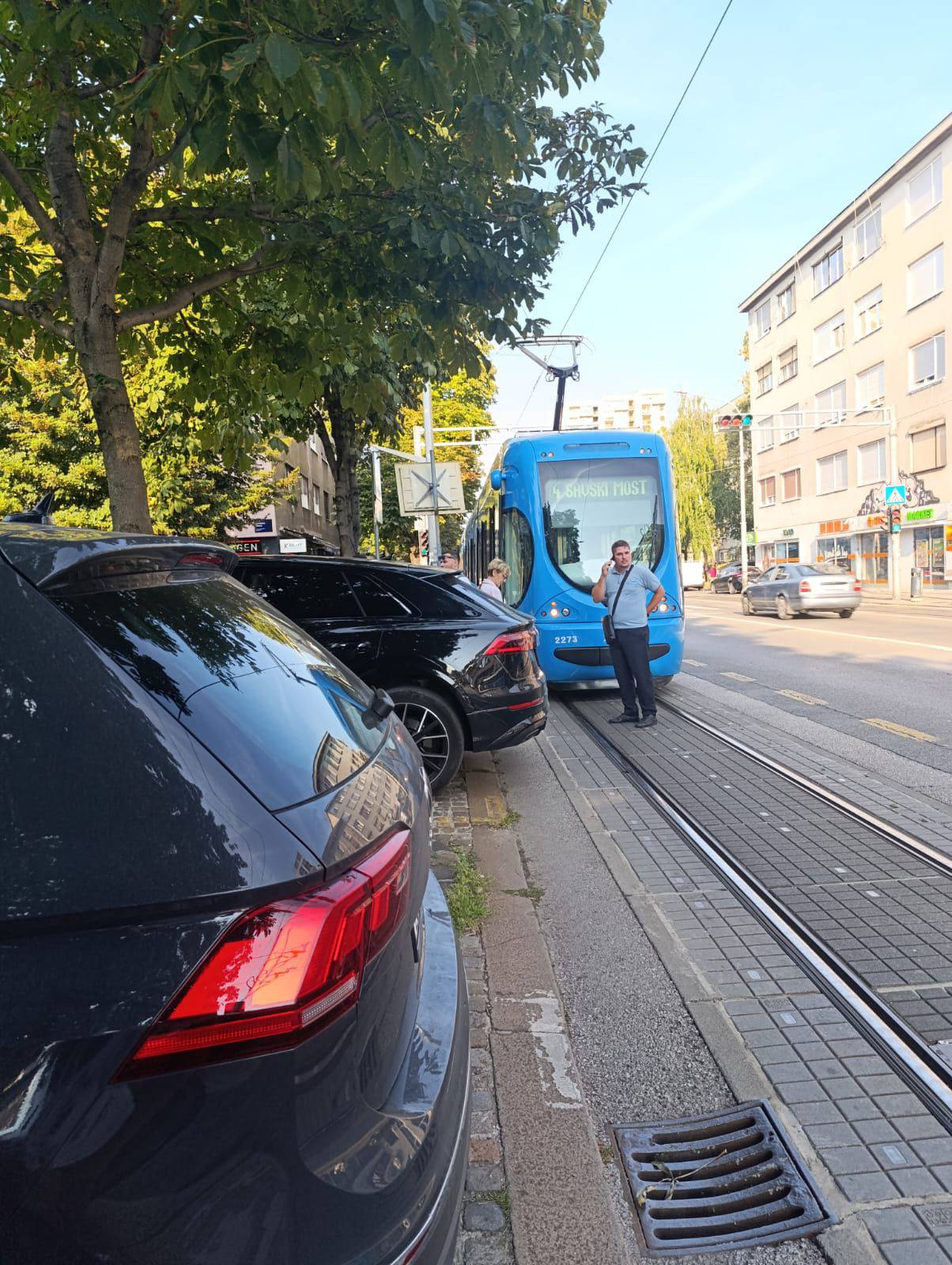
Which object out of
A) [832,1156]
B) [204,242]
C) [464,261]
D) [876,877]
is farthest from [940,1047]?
[204,242]

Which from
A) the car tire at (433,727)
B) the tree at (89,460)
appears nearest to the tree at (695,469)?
the tree at (89,460)

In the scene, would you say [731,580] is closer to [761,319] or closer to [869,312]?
[869,312]

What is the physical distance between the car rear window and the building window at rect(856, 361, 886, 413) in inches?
1633

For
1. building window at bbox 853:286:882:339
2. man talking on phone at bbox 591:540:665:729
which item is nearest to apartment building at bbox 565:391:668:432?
building window at bbox 853:286:882:339

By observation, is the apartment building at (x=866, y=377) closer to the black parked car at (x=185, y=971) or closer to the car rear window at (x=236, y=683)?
the car rear window at (x=236, y=683)

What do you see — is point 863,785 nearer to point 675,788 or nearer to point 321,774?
point 675,788

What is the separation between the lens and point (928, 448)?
3594 centimetres

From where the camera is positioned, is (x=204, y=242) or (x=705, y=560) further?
(x=705, y=560)

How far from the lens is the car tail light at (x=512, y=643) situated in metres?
6.46

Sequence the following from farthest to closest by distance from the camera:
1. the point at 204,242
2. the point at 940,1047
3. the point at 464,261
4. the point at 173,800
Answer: the point at 204,242
the point at 464,261
the point at 940,1047
the point at 173,800

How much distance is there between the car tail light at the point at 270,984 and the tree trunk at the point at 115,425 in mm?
5051

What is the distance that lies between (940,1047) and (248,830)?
279 centimetres

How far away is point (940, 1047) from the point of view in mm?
3129

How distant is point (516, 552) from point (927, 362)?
3091 centimetres
